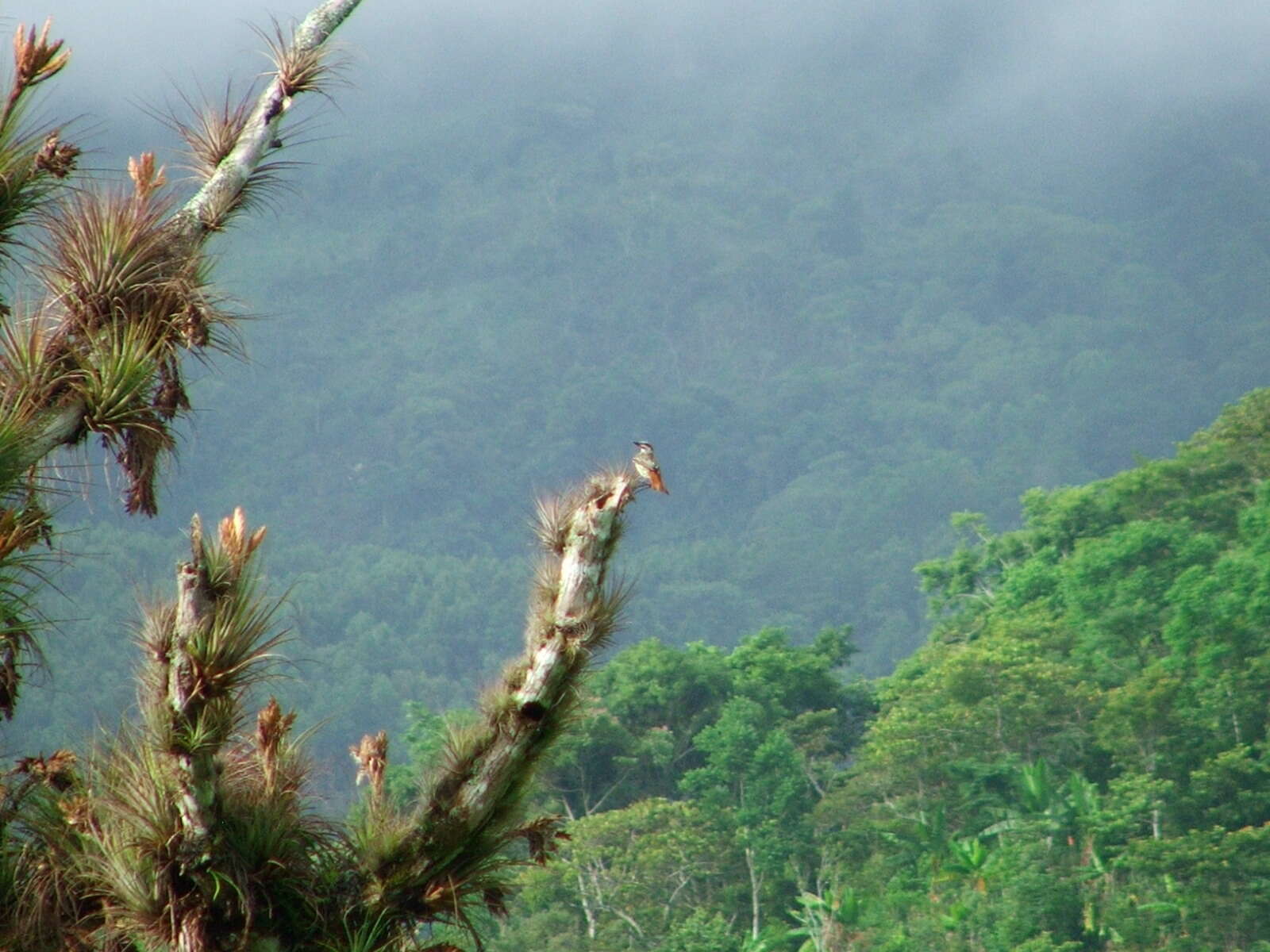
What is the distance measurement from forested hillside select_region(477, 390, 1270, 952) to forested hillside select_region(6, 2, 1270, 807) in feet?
119

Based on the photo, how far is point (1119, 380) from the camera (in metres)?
128

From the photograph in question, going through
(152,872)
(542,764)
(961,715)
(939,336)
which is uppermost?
(939,336)

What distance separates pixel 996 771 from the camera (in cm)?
3472

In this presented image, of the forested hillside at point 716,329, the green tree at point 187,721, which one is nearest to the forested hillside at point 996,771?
the green tree at point 187,721

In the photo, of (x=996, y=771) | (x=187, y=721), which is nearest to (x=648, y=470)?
(x=187, y=721)

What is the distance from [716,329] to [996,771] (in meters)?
120

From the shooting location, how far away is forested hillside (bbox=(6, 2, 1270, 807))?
104375 millimetres

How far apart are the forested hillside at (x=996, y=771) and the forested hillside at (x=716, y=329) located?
36203 mm

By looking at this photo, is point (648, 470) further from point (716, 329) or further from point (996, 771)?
point (716, 329)

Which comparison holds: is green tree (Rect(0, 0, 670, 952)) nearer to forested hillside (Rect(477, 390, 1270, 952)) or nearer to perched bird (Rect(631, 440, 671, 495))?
perched bird (Rect(631, 440, 671, 495))

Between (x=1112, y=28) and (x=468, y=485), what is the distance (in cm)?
11616

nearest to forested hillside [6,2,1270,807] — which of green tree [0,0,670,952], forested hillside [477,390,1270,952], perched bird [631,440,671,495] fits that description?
forested hillside [477,390,1270,952]

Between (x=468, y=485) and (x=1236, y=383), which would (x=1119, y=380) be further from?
(x=468, y=485)

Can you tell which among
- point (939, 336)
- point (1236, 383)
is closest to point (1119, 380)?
point (1236, 383)
